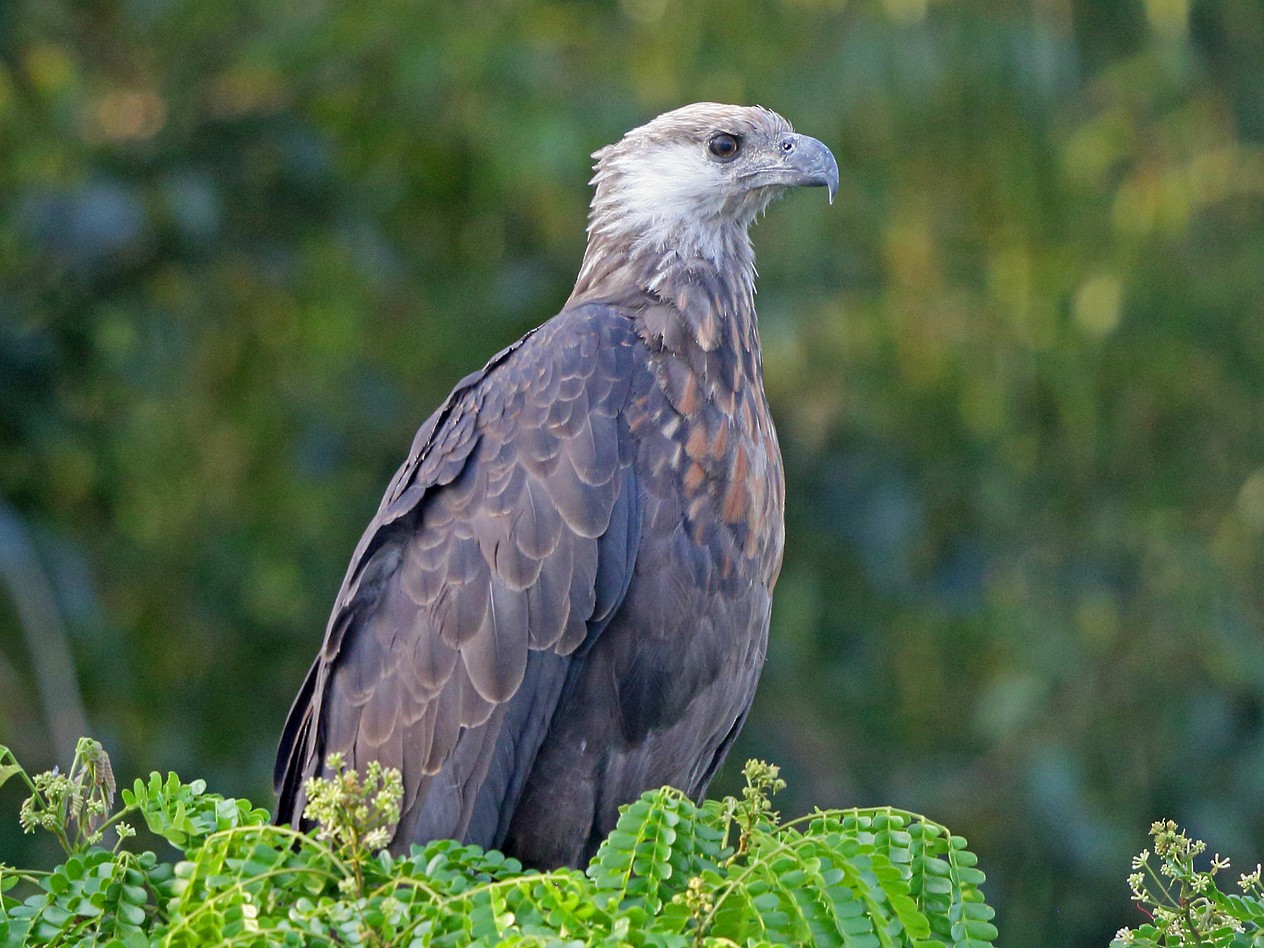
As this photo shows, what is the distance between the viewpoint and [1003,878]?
10047mm

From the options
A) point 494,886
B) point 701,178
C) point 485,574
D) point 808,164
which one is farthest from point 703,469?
point 494,886

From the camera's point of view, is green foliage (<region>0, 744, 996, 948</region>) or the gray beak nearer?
green foliage (<region>0, 744, 996, 948</region>)

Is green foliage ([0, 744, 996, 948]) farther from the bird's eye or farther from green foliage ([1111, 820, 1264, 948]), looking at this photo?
the bird's eye

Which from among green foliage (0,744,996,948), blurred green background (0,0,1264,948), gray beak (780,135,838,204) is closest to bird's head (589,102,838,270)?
gray beak (780,135,838,204)

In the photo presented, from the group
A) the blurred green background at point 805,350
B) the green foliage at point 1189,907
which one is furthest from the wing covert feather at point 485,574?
the blurred green background at point 805,350

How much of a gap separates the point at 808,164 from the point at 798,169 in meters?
0.03

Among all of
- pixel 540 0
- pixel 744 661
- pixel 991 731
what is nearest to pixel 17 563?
pixel 540 0

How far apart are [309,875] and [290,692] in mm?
8095

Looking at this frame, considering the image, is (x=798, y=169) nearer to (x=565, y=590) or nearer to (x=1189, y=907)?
(x=565, y=590)

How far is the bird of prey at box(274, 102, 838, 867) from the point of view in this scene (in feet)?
13.7

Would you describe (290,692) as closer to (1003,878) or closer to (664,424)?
(1003,878)

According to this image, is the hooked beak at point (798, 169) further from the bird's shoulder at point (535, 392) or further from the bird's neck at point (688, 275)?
the bird's shoulder at point (535, 392)

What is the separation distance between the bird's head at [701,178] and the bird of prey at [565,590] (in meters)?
0.31

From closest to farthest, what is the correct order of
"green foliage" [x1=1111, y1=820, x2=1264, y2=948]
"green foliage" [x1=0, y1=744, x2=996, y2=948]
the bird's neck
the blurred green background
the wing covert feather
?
"green foliage" [x1=0, y1=744, x2=996, y2=948]
"green foliage" [x1=1111, y1=820, x2=1264, y2=948]
the wing covert feather
the bird's neck
the blurred green background
